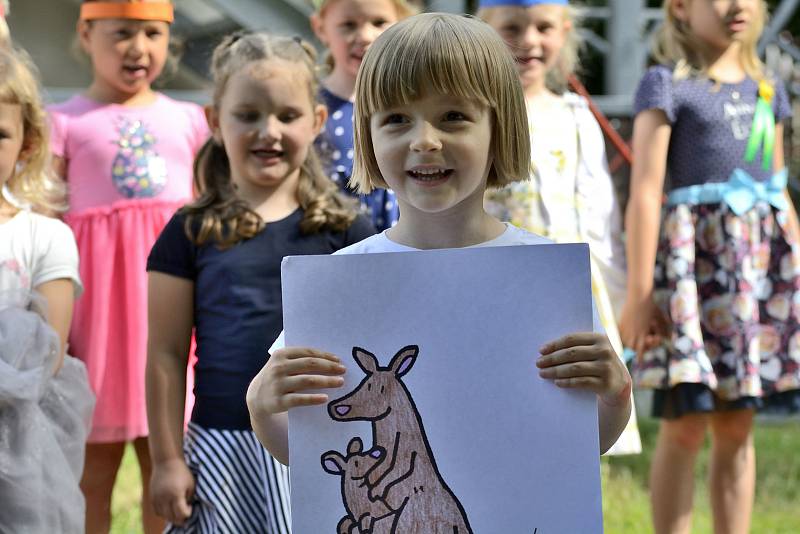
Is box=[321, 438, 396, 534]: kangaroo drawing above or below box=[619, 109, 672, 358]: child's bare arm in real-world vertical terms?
below

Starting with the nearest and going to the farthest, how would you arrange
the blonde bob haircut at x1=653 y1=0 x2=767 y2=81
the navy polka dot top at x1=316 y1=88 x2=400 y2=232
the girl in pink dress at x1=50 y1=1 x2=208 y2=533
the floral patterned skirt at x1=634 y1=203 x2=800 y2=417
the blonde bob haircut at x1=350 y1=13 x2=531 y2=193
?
the blonde bob haircut at x1=350 y1=13 x2=531 y2=193 < the navy polka dot top at x1=316 y1=88 x2=400 y2=232 < the girl in pink dress at x1=50 y1=1 x2=208 y2=533 < the floral patterned skirt at x1=634 y1=203 x2=800 y2=417 < the blonde bob haircut at x1=653 y1=0 x2=767 y2=81

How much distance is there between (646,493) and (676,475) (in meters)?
1.05

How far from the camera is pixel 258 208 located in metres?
2.92

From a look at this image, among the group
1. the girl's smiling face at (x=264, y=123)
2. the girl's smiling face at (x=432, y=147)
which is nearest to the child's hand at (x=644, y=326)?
the girl's smiling face at (x=264, y=123)

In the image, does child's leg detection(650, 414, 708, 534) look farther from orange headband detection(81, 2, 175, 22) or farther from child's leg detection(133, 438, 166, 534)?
orange headband detection(81, 2, 175, 22)

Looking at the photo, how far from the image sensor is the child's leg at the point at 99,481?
3.49 meters

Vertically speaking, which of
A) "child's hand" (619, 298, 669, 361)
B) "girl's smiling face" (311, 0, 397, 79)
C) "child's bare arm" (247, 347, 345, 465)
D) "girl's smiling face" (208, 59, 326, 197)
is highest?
"girl's smiling face" (311, 0, 397, 79)

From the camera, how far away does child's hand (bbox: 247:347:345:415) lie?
72.8 inches

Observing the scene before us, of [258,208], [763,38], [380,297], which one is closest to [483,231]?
[380,297]

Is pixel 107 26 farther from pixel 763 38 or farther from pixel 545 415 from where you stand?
pixel 763 38

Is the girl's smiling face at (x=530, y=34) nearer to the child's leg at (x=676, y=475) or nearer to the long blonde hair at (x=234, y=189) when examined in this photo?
the long blonde hair at (x=234, y=189)

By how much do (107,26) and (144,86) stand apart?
8.5 inches

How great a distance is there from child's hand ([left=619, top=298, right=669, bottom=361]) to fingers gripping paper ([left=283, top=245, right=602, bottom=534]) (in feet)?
6.53

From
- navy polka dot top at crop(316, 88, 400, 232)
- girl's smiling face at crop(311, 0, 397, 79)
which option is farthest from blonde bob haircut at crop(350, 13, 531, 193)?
girl's smiling face at crop(311, 0, 397, 79)
